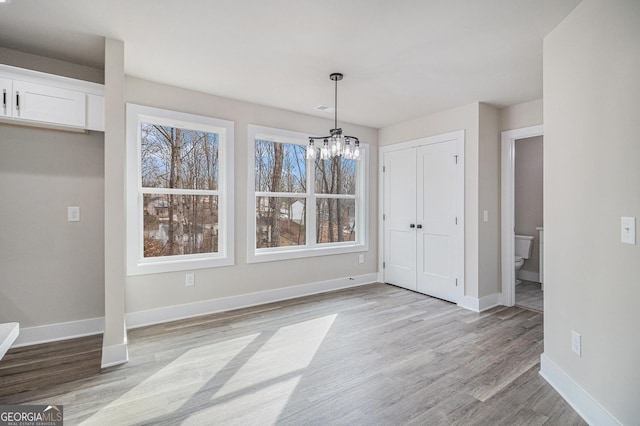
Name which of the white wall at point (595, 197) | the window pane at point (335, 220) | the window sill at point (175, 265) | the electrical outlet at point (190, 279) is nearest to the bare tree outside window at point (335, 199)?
the window pane at point (335, 220)

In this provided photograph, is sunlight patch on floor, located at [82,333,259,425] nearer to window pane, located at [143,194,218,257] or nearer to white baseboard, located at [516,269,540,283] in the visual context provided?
window pane, located at [143,194,218,257]

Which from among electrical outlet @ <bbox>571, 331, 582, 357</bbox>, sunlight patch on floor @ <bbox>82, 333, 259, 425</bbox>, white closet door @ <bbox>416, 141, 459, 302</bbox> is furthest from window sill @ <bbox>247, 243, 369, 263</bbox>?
electrical outlet @ <bbox>571, 331, 582, 357</bbox>

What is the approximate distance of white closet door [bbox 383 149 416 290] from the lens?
15.5 ft

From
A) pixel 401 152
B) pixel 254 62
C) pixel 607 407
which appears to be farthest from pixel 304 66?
pixel 607 407

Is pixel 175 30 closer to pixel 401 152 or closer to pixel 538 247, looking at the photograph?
pixel 401 152

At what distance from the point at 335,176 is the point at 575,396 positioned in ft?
12.0

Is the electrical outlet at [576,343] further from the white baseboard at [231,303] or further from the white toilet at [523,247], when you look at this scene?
the white toilet at [523,247]

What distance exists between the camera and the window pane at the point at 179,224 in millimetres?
3457

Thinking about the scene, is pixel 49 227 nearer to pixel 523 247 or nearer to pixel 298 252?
pixel 298 252

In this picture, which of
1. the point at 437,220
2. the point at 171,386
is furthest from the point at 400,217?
the point at 171,386

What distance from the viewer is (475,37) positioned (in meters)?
2.39

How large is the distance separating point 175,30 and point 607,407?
3.63 metres

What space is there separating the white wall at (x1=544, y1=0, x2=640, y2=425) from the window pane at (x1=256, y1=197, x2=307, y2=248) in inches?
116

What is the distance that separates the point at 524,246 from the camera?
5.32m
